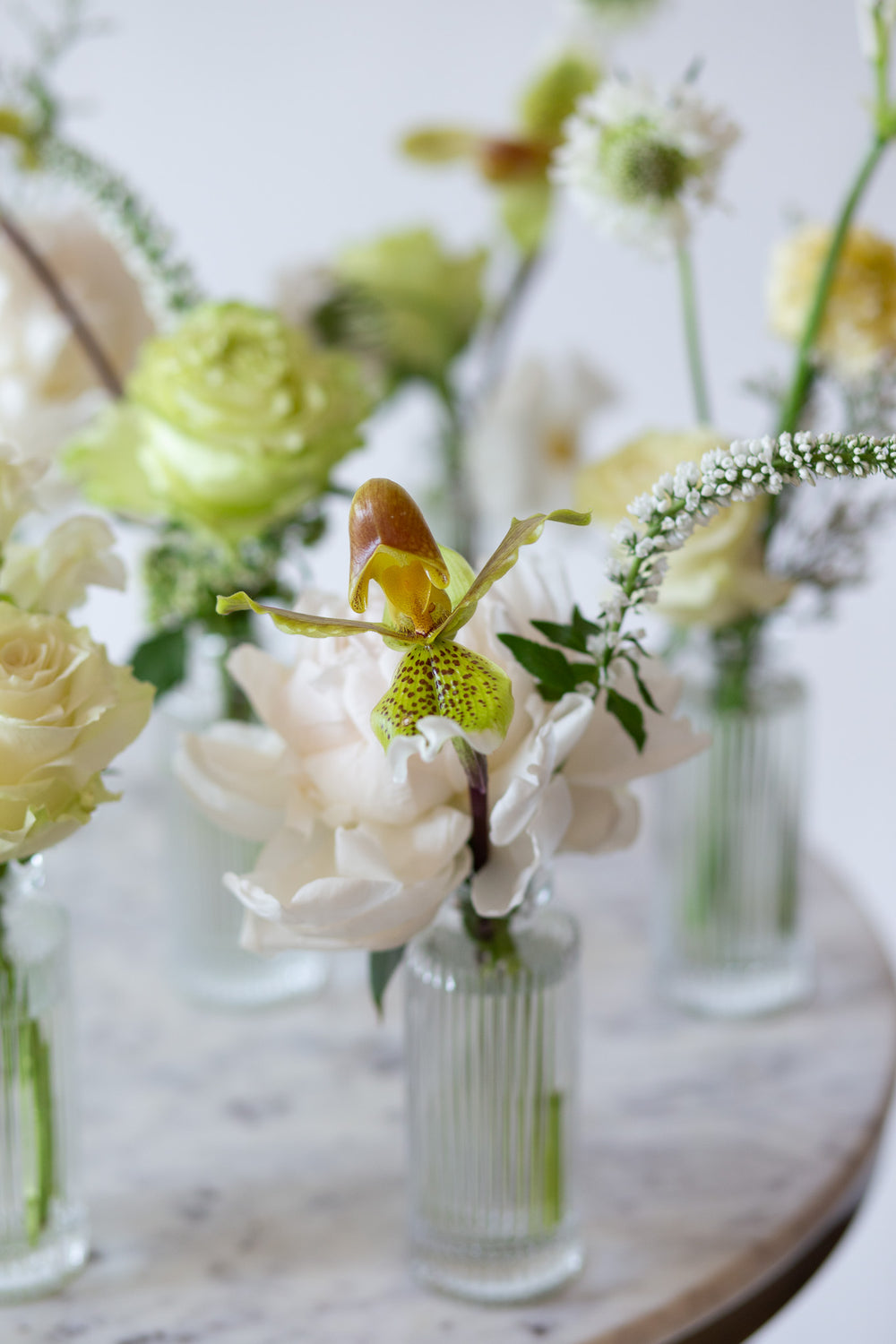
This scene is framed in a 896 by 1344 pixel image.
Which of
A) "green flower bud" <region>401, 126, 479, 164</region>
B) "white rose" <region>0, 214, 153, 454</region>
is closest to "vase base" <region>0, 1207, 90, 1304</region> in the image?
"white rose" <region>0, 214, 153, 454</region>

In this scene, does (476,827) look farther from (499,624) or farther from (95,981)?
(95,981)

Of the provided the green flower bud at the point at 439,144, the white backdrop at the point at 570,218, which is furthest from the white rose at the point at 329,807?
the white backdrop at the point at 570,218

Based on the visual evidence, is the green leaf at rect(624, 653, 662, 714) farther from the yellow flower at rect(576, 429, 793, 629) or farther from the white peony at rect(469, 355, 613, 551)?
the white peony at rect(469, 355, 613, 551)

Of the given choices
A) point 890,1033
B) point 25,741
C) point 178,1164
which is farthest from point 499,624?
point 890,1033

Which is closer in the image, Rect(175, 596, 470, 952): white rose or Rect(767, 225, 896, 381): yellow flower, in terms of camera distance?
Rect(175, 596, 470, 952): white rose

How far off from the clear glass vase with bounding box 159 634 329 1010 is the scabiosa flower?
367 mm

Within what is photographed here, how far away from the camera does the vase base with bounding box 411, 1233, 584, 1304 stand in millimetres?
646

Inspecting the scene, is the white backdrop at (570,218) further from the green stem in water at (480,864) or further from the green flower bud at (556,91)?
the green stem in water at (480,864)

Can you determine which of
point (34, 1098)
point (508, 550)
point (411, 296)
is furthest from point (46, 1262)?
point (411, 296)

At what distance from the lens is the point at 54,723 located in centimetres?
55

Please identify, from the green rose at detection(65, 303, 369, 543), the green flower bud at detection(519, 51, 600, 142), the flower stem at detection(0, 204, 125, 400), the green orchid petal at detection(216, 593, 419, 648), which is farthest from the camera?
the green flower bud at detection(519, 51, 600, 142)

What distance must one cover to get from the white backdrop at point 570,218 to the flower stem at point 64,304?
0.73 m

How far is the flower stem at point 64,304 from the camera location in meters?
0.86

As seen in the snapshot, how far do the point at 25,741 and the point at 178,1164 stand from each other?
0.34 meters
